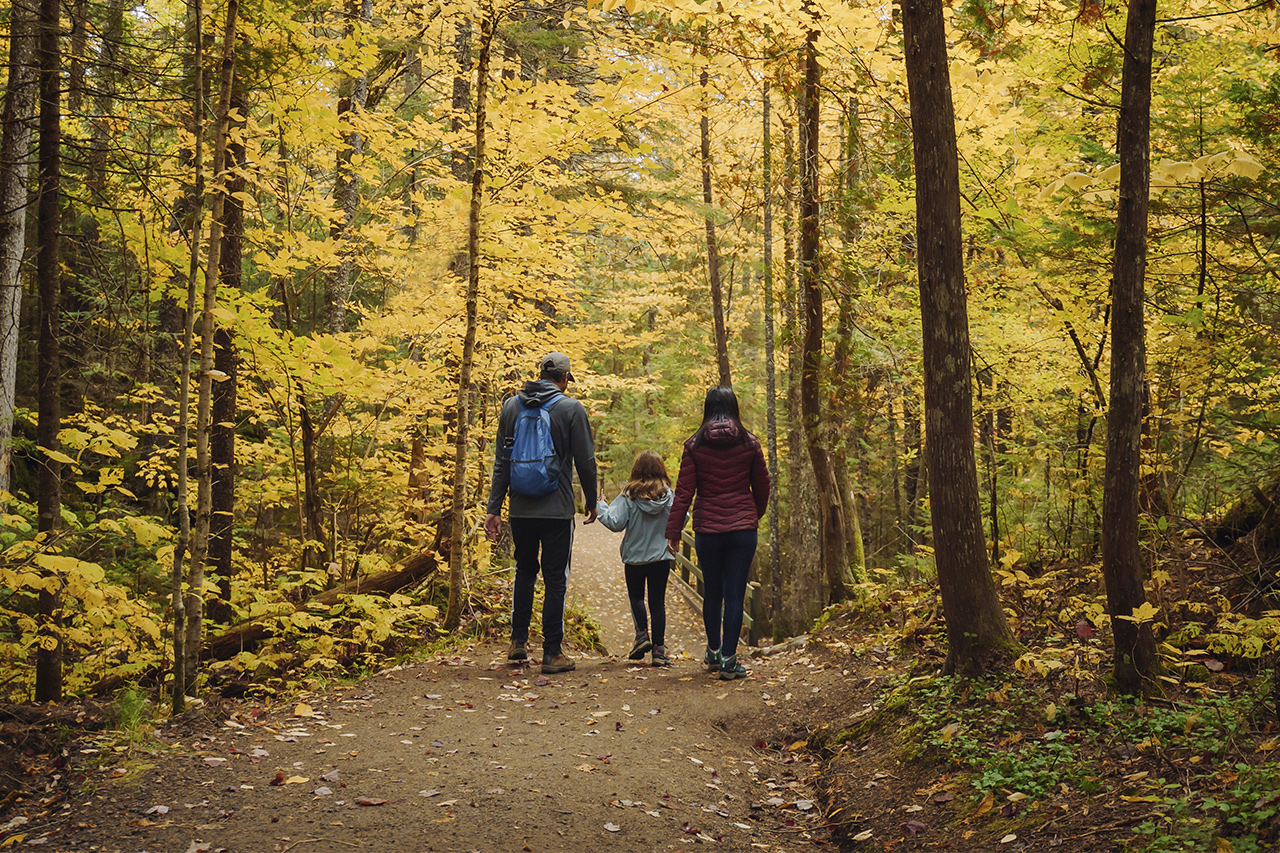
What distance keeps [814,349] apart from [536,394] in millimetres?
4084

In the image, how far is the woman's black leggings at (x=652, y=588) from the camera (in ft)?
22.1

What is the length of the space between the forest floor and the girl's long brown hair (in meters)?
1.65

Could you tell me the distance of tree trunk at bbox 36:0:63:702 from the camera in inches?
200

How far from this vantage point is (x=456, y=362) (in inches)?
387

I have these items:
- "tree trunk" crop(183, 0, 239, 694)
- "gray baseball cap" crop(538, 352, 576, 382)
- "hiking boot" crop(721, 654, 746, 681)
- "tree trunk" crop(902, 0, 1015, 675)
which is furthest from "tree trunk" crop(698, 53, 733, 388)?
"tree trunk" crop(183, 0, 239, 694)

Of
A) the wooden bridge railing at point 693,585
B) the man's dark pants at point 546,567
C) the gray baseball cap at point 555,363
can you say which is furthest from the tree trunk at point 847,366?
the man's dark pants at point 546,567

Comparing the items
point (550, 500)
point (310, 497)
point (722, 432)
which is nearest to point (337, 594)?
point (310, 497)

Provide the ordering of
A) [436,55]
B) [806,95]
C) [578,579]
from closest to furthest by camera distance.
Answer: [806,95], [436,55], [578,579]

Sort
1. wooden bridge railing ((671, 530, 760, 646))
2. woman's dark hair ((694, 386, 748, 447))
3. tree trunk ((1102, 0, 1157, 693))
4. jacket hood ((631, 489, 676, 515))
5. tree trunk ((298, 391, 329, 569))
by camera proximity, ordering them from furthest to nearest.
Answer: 1. wooden bridge railing ((671, 530, 760, 646))
2. tree trunk ((298, 391, 329, 569))
3. jacket hood ((631, 489, 676, 515))
4. woman's dark hair ((694, 386, 748, 447))
5. tree trunk ((1102, 0, 1157, 693))

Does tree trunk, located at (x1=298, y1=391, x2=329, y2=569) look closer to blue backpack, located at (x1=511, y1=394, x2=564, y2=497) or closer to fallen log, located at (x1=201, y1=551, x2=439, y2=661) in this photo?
fallen log, located at (x1=201, y1=551, x2=439, y2=661)

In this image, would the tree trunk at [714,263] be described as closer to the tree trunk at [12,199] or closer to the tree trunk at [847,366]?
the tree trunk at [847,366]

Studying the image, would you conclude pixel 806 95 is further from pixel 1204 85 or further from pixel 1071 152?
pixel 1204 85

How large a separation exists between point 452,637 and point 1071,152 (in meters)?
7.13

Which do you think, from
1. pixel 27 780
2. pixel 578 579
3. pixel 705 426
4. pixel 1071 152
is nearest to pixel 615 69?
pixel 705 426
